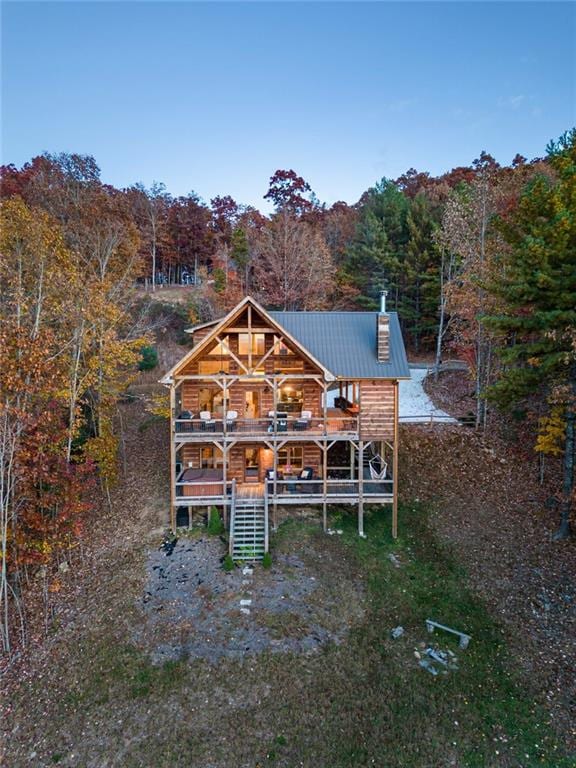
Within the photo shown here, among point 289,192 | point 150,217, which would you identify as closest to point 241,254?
point 289,192

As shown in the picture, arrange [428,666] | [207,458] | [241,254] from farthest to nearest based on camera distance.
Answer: [241,254] → [207,458] → [428,666]

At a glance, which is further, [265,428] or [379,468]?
[379,468]

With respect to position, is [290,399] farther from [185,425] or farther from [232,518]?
[232,518]

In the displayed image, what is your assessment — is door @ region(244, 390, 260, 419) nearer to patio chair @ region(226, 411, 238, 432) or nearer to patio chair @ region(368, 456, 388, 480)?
patio chair @ region(226, 411, 238, 432)

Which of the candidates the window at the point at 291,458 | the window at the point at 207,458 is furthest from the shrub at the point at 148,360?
the window at the point at 291,458

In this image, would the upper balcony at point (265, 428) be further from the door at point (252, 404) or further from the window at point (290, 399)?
the door at point (252, 404)

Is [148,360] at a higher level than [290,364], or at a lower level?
higher

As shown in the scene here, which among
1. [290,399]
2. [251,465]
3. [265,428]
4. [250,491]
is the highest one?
[290,399]

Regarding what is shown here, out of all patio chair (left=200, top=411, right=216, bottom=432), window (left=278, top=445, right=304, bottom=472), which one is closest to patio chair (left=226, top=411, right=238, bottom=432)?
patio chair (left=200, top=411, right=216, bottom=432)
